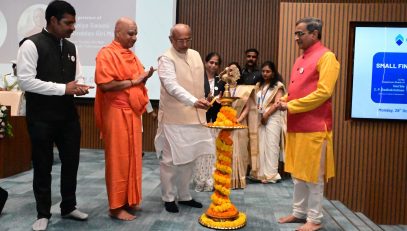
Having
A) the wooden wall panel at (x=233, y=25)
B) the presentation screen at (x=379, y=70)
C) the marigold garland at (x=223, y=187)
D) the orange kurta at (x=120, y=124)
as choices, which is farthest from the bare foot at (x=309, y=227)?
the wooden wall panel at (x=233, y=25)

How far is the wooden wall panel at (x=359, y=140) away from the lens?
4.75 meters

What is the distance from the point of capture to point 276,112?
453 cm

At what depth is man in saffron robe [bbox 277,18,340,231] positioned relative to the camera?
2.61 meters

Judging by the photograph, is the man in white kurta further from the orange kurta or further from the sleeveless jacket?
the sleeveless jacket

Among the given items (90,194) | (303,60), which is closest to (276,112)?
(303,60)

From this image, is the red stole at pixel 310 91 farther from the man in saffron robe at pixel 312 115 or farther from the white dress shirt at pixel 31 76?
the white dress shirt at pixel 31 76

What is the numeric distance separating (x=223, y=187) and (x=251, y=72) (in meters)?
2.32

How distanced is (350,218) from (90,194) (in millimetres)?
2203

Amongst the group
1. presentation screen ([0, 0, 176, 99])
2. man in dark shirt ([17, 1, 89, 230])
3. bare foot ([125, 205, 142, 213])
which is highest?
presentation screen ([0, 0, 176, 99])

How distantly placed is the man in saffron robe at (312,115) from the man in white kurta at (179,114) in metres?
0.67

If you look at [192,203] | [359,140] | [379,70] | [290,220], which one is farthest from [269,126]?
[290,220]

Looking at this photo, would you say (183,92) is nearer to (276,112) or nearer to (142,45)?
(276,112)

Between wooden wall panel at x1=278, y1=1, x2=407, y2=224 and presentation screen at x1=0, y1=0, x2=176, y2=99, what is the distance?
1898 mm

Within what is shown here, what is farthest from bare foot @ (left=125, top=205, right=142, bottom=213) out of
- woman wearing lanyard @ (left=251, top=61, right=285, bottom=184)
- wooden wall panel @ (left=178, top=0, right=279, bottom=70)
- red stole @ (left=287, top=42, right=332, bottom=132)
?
wooden wall panel @ (left=178, top=0, right=279, bottom=70)
